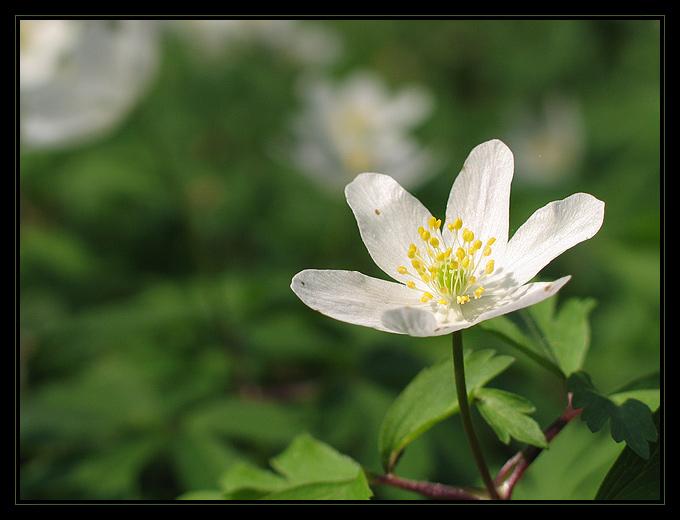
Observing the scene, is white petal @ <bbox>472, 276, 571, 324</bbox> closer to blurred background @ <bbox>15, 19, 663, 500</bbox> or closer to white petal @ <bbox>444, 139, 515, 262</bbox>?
white petal @ <bbox>444, 139, 515, 262</bbox>

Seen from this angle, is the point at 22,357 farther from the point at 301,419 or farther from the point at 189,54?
the point at 189,54

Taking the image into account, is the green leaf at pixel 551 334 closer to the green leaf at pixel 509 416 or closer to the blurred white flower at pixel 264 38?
the green leaf at pixel 509 416

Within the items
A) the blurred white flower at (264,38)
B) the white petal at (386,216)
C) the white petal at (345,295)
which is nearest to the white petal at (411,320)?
the white petal at (345,295)

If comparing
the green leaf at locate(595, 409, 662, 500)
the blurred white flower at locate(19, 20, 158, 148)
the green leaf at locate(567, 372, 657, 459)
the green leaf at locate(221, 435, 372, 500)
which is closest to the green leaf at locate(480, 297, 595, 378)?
the green leaf at locate(567, 372, 657, 459)

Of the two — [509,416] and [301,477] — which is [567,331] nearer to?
[509,416]

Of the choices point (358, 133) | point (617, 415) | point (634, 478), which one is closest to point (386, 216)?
point (617, 415)
